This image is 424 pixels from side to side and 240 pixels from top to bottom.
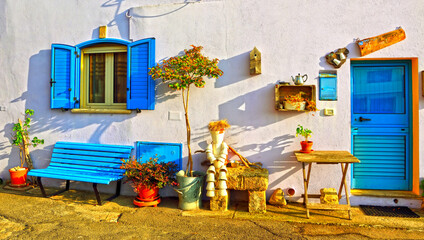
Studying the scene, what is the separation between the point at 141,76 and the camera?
18.3ft

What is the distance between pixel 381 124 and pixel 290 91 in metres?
1.60

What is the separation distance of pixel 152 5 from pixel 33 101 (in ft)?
10.0

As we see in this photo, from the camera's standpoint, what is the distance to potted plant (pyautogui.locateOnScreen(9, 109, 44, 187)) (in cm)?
600

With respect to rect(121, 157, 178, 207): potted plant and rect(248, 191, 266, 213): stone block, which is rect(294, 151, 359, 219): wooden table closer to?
rect(248, 191, 266, 213): stone block

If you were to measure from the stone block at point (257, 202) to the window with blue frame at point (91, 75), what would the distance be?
2.71 metres

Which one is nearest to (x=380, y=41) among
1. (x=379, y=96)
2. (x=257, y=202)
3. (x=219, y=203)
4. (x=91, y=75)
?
(x=379, y=96)

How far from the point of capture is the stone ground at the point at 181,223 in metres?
4.05

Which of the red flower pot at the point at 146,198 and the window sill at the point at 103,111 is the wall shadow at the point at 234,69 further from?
the red flower pot at the point at 146,198

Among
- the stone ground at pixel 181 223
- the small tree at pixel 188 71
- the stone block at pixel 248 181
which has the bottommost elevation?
the stone ground at pixel 181 223

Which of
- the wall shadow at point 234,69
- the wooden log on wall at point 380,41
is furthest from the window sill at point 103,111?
the wooden log on wall at point 380,41

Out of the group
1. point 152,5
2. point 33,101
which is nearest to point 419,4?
point 152,5

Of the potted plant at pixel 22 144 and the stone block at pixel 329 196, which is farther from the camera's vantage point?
the potted plant at pixel 22 144

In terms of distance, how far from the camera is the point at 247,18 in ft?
17.4

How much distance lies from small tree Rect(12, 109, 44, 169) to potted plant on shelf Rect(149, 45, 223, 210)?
2.79 meters
